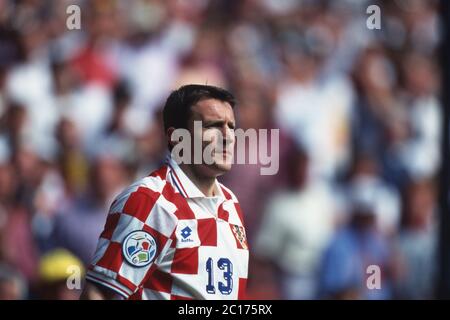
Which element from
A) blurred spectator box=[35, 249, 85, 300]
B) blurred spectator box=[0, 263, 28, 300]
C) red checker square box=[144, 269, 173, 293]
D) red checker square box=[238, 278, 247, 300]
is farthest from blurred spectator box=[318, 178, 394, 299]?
red checker square box=[144, 269, 173, 293]

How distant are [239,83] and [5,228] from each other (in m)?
1.50

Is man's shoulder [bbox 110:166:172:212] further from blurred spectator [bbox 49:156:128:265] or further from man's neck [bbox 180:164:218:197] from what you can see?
blurred spectator [bbox 49:156:128:265]

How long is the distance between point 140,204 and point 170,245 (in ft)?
0.44

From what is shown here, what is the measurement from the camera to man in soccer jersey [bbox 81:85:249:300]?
8.38 ft

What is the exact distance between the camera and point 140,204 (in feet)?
8.41

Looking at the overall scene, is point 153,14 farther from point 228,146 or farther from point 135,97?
point 228,146

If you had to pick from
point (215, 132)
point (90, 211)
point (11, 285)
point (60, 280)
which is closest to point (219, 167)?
point (215, 132)

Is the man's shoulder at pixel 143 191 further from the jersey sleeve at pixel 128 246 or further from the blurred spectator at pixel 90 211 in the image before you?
the blurred spectator at pixel 90 211

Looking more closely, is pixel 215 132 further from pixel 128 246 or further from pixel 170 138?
pixel 128 246

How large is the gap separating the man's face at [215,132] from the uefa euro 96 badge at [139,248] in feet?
0.89

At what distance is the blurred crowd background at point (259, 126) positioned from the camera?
535 cm

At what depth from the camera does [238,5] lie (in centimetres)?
613

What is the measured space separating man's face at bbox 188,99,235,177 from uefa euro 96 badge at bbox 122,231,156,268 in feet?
0.89

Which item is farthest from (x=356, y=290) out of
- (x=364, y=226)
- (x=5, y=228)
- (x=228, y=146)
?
(x=228, y=146)
